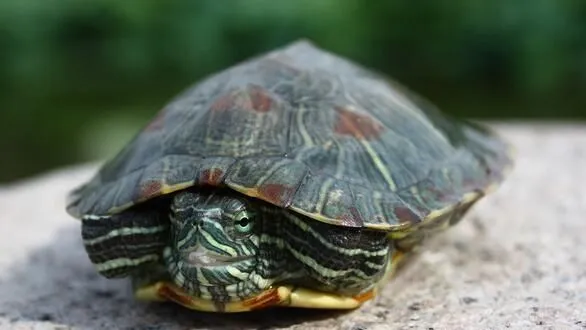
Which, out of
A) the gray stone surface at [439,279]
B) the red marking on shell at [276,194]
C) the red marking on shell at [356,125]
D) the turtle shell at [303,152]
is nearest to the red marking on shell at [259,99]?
the turtle shell at [303,152]

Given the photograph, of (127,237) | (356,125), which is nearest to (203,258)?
(127,237)

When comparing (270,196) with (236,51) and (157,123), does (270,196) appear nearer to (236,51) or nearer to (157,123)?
(157,123)

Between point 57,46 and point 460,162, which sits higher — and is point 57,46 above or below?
below

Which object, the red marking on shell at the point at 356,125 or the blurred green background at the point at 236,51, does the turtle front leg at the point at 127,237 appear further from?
the blurred green background at the point at 236,51

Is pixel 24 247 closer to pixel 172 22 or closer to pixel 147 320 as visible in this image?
pixel 147 320

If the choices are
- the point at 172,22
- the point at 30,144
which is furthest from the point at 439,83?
the point at 30,144

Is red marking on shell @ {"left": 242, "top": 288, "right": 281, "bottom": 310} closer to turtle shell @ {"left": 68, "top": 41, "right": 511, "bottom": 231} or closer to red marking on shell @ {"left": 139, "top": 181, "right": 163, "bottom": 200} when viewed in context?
turtle shell @ {"left": 68, "top": 41, "right": 511, "bottom": 231}

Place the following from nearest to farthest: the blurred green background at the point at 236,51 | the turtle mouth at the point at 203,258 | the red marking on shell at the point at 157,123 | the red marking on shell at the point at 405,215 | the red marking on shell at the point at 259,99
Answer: the turtle mouth at the point at 203,258 < the red marking on shell at the point at 405,215 < the red marking on shell at the point at 259,99 < the red marking on shell at the point at 157,123 < the blurred green background at the point at 236,51
